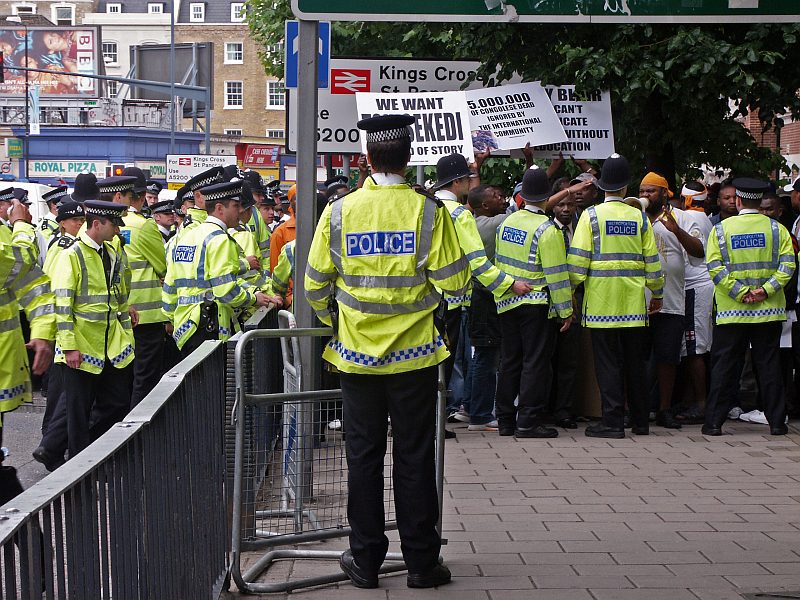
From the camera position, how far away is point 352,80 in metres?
11.6

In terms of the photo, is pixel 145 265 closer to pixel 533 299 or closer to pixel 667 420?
pixel 533 299

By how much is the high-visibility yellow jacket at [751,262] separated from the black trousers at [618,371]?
75cm

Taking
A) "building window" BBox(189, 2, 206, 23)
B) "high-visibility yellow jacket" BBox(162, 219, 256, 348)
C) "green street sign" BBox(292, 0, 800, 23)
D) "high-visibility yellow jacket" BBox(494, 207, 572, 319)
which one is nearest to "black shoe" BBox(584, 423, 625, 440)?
"high-visibility yellow jacket" BBox(494, 207, 572, 319)

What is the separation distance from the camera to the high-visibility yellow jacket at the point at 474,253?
392 inches

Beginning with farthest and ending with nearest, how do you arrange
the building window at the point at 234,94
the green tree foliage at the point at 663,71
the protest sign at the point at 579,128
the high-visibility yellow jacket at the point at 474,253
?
the building window at the point at 234,94, the green tree foliage at the point at 663,71, the protest sign at the point at 579,128, the high-visibility yellow jacket at the point at 474,253

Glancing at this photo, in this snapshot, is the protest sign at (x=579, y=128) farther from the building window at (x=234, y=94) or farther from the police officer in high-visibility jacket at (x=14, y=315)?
the building window at (x=234, y=94)

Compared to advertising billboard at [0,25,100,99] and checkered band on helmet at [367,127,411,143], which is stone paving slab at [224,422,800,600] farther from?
advertising billboard at [0,25,100,99]

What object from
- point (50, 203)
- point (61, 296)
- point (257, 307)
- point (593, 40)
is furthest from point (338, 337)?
point (50, 203)

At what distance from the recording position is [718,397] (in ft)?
34.6

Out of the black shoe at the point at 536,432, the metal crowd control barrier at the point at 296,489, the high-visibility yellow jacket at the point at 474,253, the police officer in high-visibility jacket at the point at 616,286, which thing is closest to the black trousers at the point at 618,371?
the police officer in high-visibility jacket at the point at 616,286

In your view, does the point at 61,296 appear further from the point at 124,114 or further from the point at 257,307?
the point at 124,114

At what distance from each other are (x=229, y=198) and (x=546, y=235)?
2637 mm

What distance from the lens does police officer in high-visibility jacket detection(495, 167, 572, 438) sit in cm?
1044

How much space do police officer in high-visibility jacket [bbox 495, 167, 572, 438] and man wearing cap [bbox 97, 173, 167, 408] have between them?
9.65 ft
